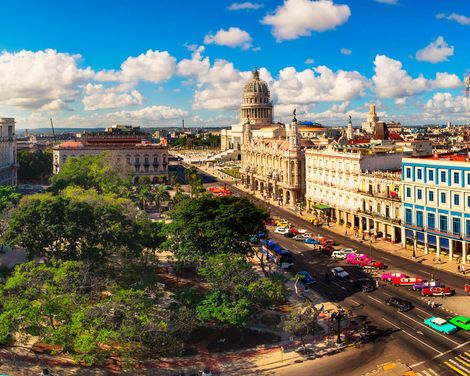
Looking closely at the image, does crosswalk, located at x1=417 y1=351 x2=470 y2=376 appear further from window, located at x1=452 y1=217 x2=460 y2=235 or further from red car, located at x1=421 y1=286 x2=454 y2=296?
window, located at x1=452 y1=217 x2=460 y2=235

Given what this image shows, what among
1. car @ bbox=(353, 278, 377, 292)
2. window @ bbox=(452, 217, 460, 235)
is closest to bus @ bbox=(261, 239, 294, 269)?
car @ bbox=(353, 278, 377, 292)

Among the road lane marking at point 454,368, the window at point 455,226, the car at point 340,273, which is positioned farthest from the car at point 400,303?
the window at point 455,226

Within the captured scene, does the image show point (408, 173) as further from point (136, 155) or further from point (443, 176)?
point (136, 155)

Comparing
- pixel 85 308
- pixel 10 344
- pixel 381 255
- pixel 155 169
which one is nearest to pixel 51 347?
pixel 10 344

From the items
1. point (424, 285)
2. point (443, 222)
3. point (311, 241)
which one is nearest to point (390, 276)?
point (424, 285)

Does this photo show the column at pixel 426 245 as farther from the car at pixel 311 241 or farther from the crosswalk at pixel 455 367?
the crosswalk at pixel 455 367

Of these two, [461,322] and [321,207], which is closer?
[461,322]

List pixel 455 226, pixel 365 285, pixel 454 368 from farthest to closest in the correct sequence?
pixel 455 226
pixel 365 285
pixel 454 368
